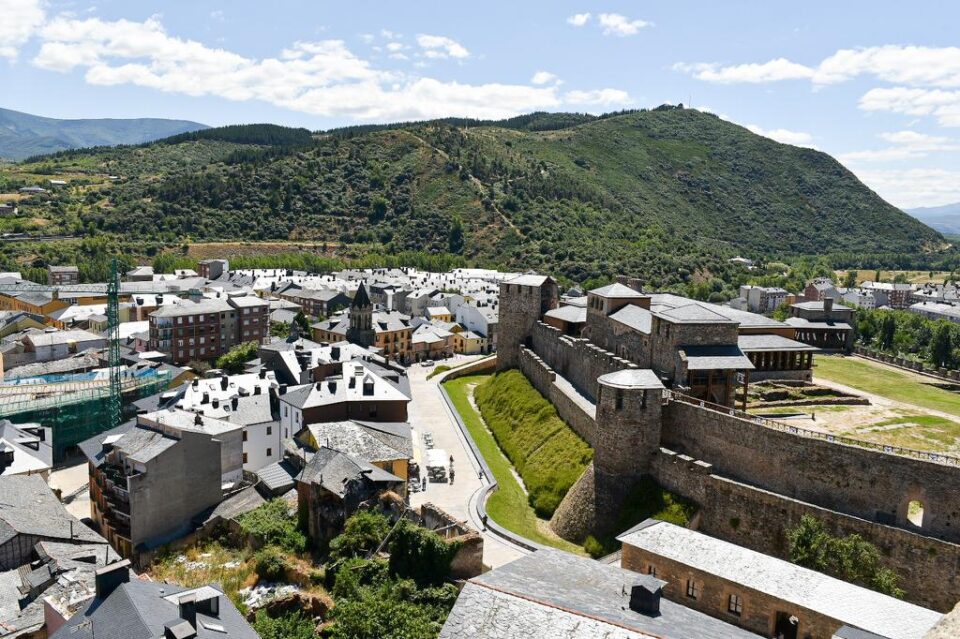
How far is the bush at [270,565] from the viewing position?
3322 cm

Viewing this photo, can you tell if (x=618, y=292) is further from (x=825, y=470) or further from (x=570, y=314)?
(x=825, y=470)

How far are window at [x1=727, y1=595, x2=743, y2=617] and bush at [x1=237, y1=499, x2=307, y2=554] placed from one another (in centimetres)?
2088

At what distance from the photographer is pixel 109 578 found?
24109 mm

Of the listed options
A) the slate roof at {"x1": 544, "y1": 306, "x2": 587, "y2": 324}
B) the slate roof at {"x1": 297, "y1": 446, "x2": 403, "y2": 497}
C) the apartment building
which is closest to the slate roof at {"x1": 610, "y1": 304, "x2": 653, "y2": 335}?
the slate roof at {"x1": 544, "y1": 306, "x2": 587, "y2": 324}

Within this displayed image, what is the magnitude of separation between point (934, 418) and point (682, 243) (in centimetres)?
12000

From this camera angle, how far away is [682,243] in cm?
15600

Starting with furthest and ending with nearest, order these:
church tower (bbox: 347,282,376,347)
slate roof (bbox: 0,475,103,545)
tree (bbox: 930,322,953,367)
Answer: church tower (bbox: 347,282,376,347) < tree (bbox: 930,322,953,367) < slate roof (bbox: 0,475,103,545)

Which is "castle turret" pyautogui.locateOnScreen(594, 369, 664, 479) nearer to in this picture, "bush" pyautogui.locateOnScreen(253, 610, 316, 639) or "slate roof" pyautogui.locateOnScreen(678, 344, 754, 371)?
"slate roof" pyautogui.locateOnScreen(678, 344, 754, 371)

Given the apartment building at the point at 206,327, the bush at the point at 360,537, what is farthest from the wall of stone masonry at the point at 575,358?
the apartment building at the point at 206,327

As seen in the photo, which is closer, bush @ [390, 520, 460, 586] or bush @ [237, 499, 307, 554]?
bush @ [390, 520, 460, 586]

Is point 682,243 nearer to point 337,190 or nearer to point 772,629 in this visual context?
point 337,190

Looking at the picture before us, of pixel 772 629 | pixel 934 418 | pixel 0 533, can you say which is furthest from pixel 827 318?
pixel 0 533

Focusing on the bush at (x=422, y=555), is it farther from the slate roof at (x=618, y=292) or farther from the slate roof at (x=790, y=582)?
the slate roof at (x=618, y=292)

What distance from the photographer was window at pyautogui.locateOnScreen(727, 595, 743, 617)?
24344 millimetres
